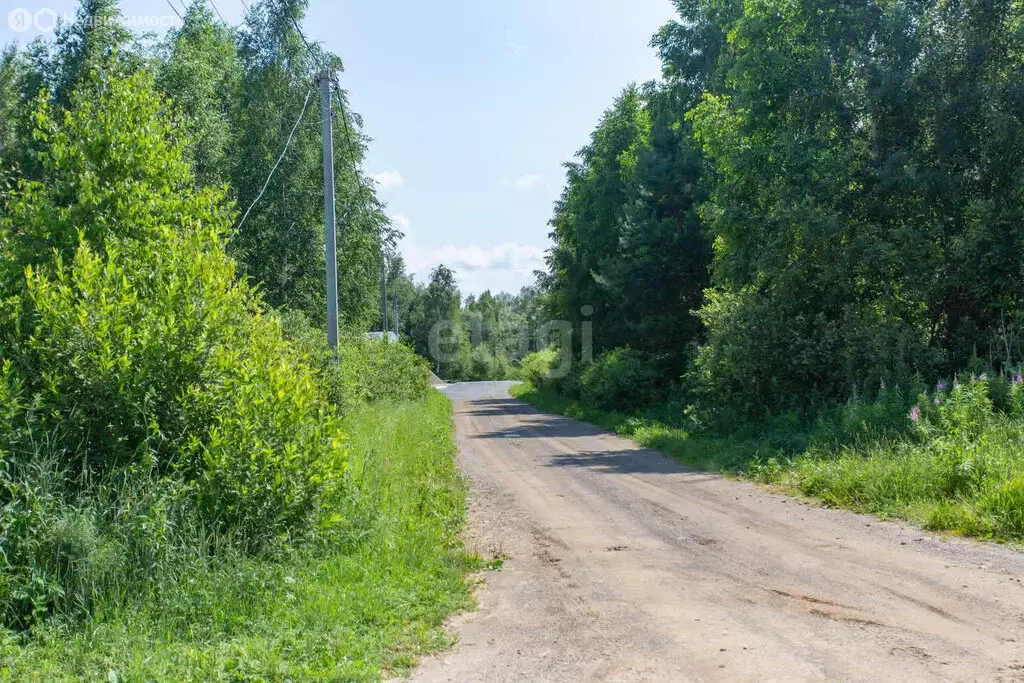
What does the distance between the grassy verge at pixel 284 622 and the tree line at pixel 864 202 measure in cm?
1141

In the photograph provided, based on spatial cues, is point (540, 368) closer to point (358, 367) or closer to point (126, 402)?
point (358, 367)

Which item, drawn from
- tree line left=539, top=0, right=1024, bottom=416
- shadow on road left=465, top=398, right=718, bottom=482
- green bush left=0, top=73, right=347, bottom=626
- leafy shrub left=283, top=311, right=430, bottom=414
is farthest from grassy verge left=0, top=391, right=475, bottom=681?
tree line left=539, top=0, right=1024, bottom=416

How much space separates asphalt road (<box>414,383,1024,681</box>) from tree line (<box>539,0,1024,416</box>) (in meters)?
7.21

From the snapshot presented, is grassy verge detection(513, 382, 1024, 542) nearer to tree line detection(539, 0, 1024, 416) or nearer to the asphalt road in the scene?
the asphalt road

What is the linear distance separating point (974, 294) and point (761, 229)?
4621mm

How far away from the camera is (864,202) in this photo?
1820 centimetres

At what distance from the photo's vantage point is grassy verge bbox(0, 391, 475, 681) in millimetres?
5301

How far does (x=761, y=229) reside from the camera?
64.1 feet

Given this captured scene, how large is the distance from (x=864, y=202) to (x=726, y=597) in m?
13.8

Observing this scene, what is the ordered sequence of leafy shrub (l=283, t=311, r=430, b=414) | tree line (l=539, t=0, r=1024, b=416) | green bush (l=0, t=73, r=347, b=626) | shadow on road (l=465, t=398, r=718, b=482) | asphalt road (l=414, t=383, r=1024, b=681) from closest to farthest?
asphalt road (l=414, t=383, r=1024, b=681)
green bush (l=0, t=73, r=347, b=626)
shadow on road (l=465, t=398, r=718, b=482)
tree line (l=539, t=0, r=1024, b=416)
leafy shrub (l=283, t=311, r=430, b=414)

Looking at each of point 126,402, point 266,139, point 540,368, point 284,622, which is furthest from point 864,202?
point 540,368

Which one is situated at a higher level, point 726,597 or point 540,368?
point 540,368

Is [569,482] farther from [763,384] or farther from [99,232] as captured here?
[99,232]

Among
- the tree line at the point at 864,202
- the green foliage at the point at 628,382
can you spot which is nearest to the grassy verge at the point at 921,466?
the tree line at the point at 864,202
